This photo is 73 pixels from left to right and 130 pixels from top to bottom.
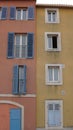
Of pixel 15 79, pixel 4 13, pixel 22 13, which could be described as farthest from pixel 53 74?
pixel 4 13

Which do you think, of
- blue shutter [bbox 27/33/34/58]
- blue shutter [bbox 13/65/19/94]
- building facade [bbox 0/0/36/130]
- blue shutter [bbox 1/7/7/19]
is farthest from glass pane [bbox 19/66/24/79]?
blue shutter [bbox 1/7/7/19]

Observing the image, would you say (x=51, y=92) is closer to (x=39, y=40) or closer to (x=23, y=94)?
(x=23, y=94)

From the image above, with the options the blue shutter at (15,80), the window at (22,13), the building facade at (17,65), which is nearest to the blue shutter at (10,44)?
the building facade at (17,65)

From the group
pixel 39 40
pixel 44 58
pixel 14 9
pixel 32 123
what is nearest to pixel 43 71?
pixel 44 58

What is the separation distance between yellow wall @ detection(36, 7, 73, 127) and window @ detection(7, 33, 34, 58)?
2.42 feet

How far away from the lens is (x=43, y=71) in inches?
944

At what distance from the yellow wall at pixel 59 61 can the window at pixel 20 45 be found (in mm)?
739

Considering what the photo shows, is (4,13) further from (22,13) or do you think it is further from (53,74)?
(53,74)

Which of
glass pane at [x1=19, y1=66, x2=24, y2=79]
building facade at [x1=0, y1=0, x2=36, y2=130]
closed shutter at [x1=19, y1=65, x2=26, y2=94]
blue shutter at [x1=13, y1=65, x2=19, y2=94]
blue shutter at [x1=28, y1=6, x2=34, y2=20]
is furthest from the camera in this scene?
blue shutter at [x1=28, y1=6, x2=34, y2=20]

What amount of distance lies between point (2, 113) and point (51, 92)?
4224 millimetres

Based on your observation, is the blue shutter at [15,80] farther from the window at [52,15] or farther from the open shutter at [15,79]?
the window at [52,15]

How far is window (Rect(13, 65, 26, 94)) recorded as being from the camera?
2325cm

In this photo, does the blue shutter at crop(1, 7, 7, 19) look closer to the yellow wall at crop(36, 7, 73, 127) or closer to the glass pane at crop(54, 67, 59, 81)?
the yellow wall at crop(36, 7, 73, 127)

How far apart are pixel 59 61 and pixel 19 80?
366cm
